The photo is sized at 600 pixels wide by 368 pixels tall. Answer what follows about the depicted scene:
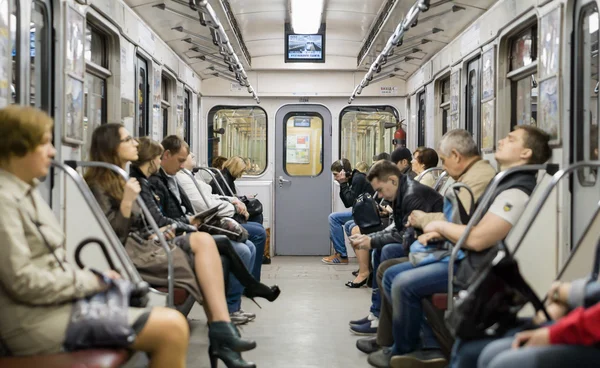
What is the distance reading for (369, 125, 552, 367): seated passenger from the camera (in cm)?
339

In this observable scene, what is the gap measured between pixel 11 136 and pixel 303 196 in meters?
7.96

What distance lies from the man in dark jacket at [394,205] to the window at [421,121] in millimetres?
3743

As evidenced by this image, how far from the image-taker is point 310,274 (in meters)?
8.34

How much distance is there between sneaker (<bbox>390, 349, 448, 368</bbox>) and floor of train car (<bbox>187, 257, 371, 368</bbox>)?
448 millimetres

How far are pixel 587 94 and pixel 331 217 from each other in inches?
207

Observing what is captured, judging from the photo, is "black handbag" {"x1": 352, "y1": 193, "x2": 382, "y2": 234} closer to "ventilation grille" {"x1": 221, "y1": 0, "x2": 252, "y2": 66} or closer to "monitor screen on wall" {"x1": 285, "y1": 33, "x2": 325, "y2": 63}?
"ventilation grille" {"x1": 221, "y1": 0, "x2": 252, "y2": 66}

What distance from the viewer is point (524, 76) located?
513cm

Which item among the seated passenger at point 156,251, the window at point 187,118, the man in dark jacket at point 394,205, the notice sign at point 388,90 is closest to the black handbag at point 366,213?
the man in dark jacket at point 394,205

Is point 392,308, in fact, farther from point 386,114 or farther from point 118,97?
point 386,114

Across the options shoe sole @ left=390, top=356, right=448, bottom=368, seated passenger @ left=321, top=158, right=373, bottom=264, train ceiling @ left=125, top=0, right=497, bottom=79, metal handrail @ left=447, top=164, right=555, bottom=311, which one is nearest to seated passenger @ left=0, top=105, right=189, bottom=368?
metal handrail @ left=447, top=164, right=555, bottom=311

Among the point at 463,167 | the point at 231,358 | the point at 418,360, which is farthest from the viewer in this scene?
the point at 463,167

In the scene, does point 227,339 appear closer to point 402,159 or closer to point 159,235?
point 159,235

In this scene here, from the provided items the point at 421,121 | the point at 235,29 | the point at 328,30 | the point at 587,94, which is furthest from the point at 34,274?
the point at 421,121

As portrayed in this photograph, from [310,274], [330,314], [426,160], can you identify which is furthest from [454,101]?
[310,274]
